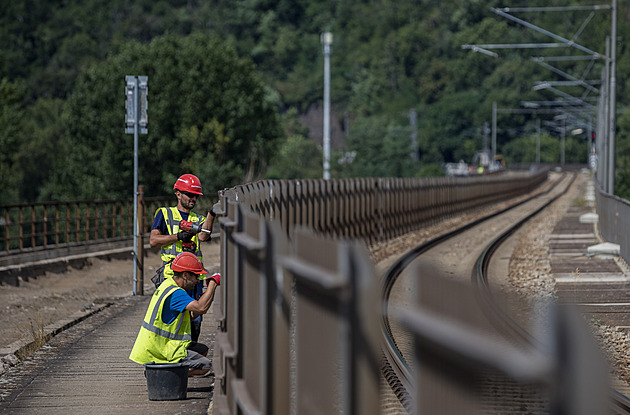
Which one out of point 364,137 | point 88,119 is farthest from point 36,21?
point 88,119

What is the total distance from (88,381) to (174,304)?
4.78ft

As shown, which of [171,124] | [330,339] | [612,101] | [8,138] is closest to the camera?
[330,339]

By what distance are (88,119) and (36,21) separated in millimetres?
137441

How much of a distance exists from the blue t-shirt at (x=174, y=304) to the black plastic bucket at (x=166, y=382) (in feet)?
1.13

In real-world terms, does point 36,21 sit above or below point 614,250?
above

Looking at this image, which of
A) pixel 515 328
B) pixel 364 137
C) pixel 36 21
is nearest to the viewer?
pixel 515 328

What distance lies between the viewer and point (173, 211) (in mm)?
9469

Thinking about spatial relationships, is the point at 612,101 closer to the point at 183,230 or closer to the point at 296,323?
the point at 183,230

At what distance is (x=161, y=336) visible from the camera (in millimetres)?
8117

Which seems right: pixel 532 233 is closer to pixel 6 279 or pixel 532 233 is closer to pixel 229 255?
pixel 6 279

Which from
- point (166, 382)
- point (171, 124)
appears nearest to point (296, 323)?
point (166, 382)

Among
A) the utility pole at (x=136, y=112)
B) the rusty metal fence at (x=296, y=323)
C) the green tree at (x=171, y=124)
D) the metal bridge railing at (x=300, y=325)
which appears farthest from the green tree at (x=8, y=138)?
the metal bridge railing at (x=300, y=325)

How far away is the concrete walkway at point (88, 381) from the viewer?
8.03 m

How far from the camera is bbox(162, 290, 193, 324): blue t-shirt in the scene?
8047mm
